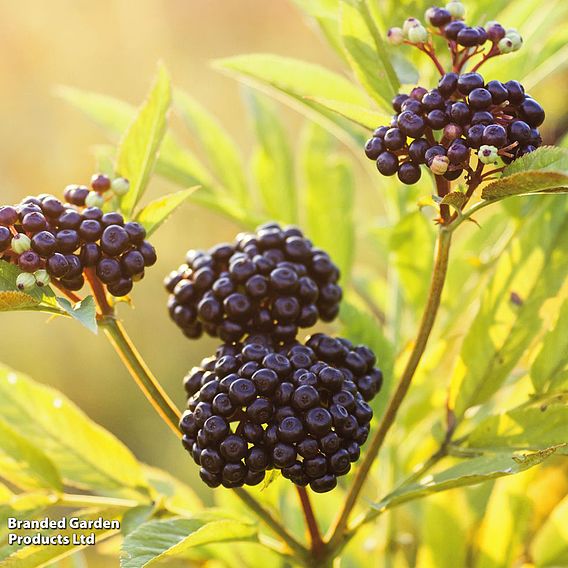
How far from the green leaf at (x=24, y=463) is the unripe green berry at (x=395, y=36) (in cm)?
81

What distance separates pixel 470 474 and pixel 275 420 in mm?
253

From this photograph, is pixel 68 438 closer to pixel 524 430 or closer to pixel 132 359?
pixel 132 359

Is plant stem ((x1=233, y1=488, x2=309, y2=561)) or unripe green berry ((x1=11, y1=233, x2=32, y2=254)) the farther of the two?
plant stem ((x1=233, y1=488, x2=309, y2=561))

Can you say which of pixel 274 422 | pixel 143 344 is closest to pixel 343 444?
pixel 274 422

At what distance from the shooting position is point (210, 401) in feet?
3.26

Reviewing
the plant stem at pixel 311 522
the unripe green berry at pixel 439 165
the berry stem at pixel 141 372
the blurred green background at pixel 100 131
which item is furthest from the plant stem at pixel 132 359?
the blurred green background at pixel 100 131

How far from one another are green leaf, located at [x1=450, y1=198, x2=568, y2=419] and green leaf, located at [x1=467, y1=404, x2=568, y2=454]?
0.07 m

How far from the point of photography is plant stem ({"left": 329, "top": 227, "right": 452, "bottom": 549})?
960 millimetres

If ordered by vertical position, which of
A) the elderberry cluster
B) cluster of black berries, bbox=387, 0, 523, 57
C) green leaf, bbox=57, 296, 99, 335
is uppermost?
cluster of black berries, bbox=387, 0, 523, 57

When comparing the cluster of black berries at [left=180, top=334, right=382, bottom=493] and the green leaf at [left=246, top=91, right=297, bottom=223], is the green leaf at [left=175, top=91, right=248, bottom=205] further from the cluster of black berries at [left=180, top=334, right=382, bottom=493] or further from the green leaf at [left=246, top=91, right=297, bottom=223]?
the cluster of black berries at [left=180, top=334, right=382, bottom=493]

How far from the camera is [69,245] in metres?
0.97

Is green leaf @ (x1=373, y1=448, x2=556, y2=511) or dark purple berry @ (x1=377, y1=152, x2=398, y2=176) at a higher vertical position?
dark purple berry @ (x1=377, y1=152, x2=398, y2=176)

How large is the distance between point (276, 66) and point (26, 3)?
4811 millimetres

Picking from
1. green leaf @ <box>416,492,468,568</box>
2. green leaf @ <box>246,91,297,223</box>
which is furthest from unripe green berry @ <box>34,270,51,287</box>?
green leaf @ <box>416,492,468,568</box>
